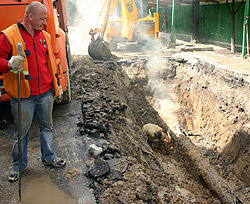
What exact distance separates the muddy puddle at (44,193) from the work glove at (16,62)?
4.80 feet

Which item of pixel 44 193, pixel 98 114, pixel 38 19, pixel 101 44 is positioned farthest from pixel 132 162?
pixel 101 44

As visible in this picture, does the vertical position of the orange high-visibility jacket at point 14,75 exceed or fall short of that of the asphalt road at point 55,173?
it exceeds it

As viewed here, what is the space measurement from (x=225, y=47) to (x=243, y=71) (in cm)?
677

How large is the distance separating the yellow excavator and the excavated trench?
3.59 feet

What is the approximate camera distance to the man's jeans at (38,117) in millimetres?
2846

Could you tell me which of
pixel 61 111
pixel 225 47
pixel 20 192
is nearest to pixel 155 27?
pixel 225 47

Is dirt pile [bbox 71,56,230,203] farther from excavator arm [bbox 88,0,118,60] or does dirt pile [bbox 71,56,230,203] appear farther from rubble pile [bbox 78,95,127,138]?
excavator arm [bbox 88,0,118,60]

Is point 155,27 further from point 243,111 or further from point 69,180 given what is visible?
point 69,180

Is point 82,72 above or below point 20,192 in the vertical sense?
above

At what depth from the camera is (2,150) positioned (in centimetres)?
386

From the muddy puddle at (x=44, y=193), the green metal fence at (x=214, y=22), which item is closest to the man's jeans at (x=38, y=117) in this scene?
the muddy puddle at (x=44, y=193)

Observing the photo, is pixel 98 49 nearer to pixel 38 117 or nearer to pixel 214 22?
pixel 38 117

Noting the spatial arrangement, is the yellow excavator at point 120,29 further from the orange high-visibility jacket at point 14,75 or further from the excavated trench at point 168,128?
the orange high-visibility jacket at point 14,75

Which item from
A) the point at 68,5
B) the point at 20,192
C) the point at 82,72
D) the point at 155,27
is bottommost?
the point at 20,192
